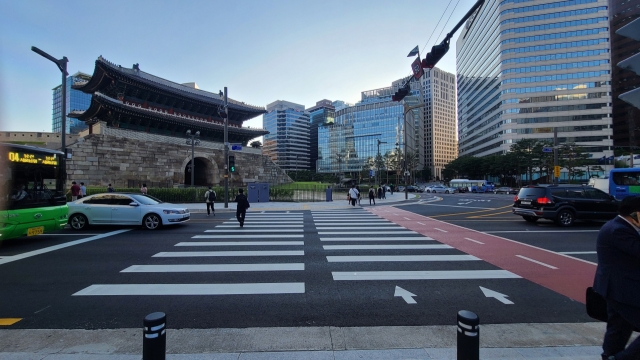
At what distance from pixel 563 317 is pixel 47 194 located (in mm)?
12496

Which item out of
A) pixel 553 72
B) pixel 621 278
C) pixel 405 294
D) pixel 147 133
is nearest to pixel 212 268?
pixel 405 294

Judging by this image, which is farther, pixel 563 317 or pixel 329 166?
Answer: pixel 329 166

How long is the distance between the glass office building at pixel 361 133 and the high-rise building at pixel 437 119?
36.3m

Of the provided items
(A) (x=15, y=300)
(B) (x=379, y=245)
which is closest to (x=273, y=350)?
(A) (x=15, y=300)

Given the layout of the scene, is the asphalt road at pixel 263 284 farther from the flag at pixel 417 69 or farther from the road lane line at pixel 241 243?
the flag at pixel 417 69

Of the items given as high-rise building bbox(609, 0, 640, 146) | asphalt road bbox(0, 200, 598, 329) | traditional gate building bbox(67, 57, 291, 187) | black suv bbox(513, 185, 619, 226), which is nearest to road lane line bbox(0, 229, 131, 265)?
asphalt road bbox(0, 200, 598, 329)

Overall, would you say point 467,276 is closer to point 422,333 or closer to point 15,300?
point 422,333

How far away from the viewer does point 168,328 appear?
12.1 ft

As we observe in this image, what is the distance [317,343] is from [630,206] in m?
3.32

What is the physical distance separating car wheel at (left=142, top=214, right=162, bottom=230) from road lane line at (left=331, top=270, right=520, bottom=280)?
852 cm

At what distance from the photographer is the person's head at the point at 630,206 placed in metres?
2.74

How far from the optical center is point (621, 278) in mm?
2588

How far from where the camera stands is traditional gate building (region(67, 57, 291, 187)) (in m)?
30.6

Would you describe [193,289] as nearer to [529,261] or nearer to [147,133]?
[529,261]
